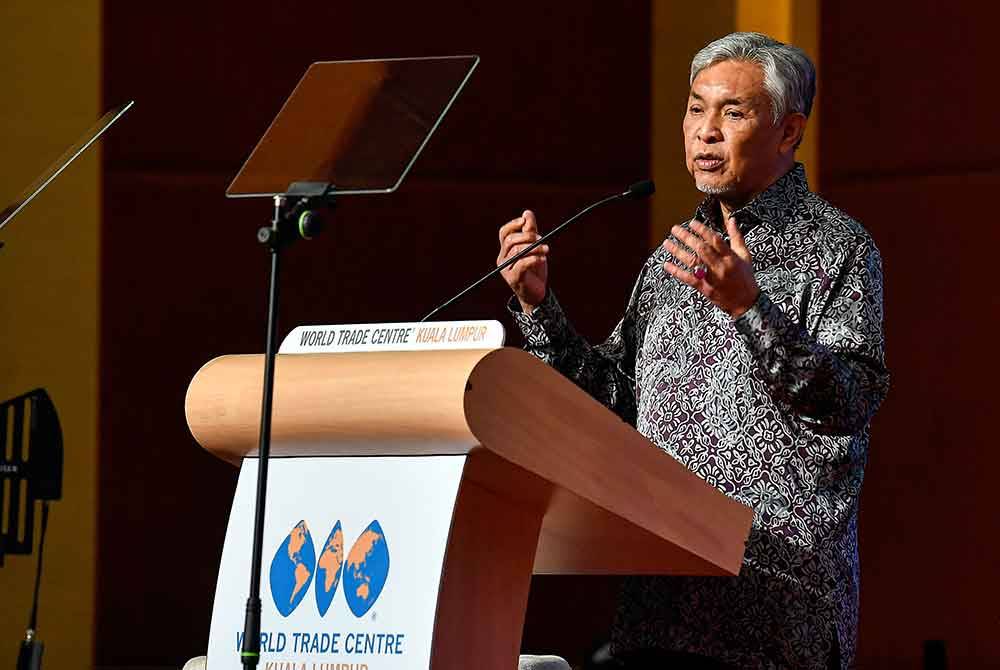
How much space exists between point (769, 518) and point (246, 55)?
7.38 ft

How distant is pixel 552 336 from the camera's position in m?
1.97

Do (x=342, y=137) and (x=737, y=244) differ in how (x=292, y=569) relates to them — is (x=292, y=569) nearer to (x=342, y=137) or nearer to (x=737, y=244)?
(x=342, y=137)

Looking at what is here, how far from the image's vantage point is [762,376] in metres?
1.71

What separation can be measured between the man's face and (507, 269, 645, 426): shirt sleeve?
0.21 meters

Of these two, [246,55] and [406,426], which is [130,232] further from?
[406,426]

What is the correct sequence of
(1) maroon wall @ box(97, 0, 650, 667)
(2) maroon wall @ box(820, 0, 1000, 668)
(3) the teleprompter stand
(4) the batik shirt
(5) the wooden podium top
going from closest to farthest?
(5) the wooden podium top, (3) the teleprompter stand, (4) the batik shirt, (2) maroon wall @ box(820, 0, 1000, 668), (1) maroon wall @ box(97, 0, 650, 667)

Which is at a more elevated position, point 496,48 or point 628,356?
point 496,48

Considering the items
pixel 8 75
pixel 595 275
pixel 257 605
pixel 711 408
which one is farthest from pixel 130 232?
pixel 257 605

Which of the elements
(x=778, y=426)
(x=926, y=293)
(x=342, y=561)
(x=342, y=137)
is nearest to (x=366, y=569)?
(x=342, y=561)

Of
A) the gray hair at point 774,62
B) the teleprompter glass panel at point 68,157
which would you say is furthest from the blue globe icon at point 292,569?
the gray hair at point 774,62

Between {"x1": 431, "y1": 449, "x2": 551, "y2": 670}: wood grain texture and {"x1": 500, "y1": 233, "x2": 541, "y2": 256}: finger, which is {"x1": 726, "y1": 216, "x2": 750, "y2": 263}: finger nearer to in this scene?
{"x1": 500, "y1": 233, "x2": 541, "y2": 256}: finger

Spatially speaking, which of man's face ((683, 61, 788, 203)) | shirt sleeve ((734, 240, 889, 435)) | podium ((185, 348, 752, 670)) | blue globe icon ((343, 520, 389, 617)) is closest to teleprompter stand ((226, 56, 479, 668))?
podium ((185, 348, 752, 670))

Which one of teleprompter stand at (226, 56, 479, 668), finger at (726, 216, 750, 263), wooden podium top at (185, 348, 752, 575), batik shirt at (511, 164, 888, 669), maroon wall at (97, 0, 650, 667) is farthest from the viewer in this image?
maroon wall at (97, 0, 650, 667)

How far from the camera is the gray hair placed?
1995mm
